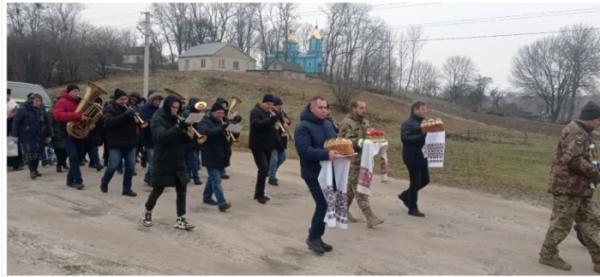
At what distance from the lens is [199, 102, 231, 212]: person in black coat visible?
743 centimetres

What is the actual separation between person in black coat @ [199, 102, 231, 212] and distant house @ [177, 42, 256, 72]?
6177 cm

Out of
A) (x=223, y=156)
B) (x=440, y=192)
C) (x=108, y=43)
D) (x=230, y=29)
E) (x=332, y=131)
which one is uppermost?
(x=230, y=29)

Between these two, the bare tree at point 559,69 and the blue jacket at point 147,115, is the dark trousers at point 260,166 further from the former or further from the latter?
the bare tree at point 559,69

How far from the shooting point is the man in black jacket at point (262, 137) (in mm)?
8227

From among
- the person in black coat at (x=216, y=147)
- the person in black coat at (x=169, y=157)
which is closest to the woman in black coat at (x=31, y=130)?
the person in black coat at (x=216, y=147)

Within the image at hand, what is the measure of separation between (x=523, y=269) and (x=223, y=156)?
442cm

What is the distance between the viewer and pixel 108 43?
5903 centimetres

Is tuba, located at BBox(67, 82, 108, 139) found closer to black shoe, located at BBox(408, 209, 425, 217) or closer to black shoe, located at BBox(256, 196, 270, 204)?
black shoe, located at BBox(256, 196, 270, 204)

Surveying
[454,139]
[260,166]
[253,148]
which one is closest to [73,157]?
[253,148]

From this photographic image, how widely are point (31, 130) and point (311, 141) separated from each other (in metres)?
6.93

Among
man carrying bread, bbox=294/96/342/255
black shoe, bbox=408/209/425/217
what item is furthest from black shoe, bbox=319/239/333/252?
black shoe, bbox=408/209/425/217

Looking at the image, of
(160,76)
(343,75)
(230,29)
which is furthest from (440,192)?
(230,29)

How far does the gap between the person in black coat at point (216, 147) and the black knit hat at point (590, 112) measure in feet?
15.8

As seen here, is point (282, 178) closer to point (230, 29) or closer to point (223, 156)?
point (223, 156)
